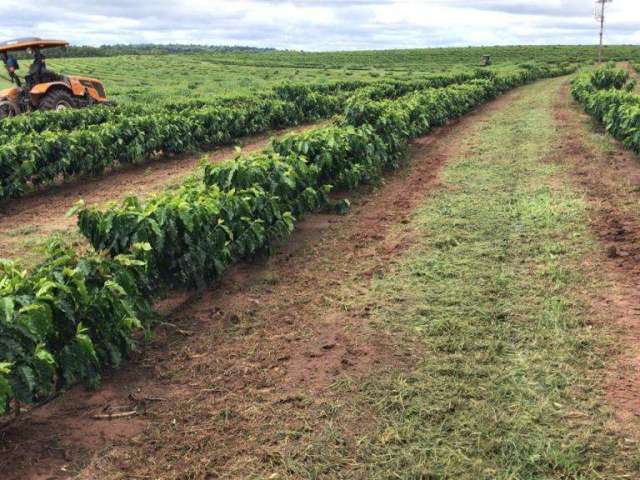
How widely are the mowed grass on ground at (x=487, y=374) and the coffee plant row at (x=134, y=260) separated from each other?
161 centimetres

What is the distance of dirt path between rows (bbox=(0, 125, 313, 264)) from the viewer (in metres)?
8.41

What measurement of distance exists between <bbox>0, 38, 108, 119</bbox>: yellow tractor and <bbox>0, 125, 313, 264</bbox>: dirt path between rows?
6.10 metres

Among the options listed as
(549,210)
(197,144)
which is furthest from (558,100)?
(549,210)

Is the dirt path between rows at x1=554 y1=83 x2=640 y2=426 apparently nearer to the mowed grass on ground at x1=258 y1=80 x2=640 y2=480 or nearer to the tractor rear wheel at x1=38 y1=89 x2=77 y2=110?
the mowed grass on ground at x1=258 y1=80 x2=640 y2=480

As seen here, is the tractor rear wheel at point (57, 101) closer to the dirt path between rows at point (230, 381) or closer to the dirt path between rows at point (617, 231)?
the dirt path between rows at point (230, 381)

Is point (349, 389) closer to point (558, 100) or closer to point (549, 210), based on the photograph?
point (549, 210)

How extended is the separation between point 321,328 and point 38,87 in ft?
55.3

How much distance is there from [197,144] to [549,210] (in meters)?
9.73

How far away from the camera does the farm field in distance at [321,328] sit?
143 inches

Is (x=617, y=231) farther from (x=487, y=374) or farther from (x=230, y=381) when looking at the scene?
(x=230, y=381)

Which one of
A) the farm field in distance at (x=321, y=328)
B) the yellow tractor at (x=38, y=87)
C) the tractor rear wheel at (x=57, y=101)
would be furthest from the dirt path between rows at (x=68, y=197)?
the tractor rear wheel at (x=57, y=101)

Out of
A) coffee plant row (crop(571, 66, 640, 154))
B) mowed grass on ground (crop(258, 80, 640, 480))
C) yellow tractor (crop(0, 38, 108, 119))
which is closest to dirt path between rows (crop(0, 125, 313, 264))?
mowed grass on ground (crop(258, 80, 640, 480))

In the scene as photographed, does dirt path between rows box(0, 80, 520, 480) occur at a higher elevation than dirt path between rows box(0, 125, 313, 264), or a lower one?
lower

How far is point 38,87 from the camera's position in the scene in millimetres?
18234
